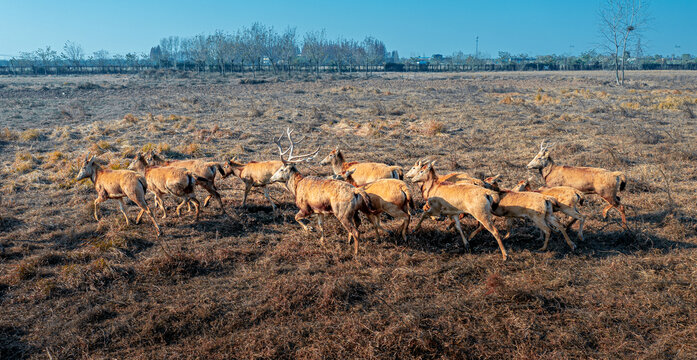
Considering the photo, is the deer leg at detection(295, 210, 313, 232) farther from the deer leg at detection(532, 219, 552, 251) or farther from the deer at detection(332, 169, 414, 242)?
the deer leg at detection(532, 219, 552, 251)

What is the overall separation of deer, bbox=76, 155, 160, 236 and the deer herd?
21mm

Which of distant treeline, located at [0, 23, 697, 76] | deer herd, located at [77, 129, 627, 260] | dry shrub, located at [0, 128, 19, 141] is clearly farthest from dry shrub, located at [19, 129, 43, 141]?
distant treeline, located at [0, 23, 697, 76]

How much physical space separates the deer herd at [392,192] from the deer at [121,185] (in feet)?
0.07

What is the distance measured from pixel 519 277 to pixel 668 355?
2.34 meters

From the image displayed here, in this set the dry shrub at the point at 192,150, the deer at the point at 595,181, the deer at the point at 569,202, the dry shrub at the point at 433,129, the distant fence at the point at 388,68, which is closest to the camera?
the deer at the point at 569,202

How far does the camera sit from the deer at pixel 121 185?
992cm

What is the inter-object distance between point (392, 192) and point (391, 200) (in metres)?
0.16

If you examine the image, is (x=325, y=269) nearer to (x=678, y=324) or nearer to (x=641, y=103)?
(x=678, y=324)

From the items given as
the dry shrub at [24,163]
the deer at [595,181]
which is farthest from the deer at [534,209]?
the dry shrub at [24,163]

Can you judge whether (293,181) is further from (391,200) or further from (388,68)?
(388,68)

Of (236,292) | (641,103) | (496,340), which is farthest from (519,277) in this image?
(641,103)

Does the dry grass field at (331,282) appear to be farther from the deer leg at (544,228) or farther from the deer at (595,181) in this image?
the deer at (595,181)

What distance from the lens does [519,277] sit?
7.52 metres

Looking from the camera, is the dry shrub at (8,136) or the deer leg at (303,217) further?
the dry shrub at (8,136)
